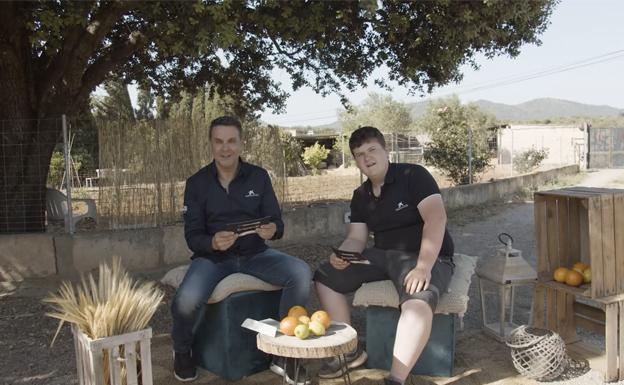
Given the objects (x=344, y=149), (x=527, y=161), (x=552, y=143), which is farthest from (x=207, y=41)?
(x=552, y=143)

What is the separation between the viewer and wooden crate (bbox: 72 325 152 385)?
8.14 feet

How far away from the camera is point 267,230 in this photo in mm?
3746

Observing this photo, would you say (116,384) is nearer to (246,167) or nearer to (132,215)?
(246,167)

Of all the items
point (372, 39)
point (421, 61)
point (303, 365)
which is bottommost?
point (303, 365)

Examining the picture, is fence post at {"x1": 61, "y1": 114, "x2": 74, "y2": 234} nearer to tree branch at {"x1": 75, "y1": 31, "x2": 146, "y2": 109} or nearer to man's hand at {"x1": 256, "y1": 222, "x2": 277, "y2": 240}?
tree branch at {"x1": 75, "y1": 31, "x2": 146, "y2": 109}

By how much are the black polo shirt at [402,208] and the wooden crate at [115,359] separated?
1.77 metres

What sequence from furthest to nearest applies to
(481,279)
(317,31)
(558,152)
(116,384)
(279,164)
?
(558,152) → (279,164) → (317,31) → (481,279) → (116,384)

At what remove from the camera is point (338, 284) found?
374 cm

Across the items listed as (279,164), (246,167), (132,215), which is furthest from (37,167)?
(246,167)

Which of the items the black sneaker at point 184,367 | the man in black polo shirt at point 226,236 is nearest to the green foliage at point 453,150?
the man in black polo shirt at point 226,236

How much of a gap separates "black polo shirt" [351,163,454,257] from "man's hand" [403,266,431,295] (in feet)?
1.16

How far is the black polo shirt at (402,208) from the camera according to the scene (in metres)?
3.63

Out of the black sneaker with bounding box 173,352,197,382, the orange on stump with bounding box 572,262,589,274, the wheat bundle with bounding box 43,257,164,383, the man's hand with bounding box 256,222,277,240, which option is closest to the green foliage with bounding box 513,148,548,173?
the orange on stump with bounding box 572,262,589,274

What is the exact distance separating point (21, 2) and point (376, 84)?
513 cm
